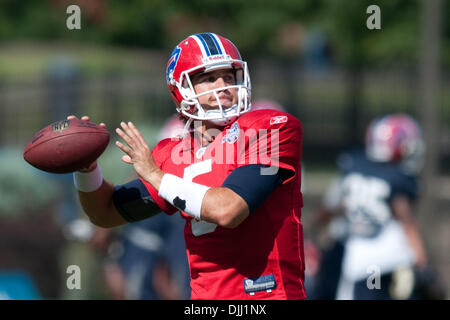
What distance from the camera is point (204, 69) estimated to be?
358 centimetres

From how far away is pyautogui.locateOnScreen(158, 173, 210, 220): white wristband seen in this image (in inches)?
128

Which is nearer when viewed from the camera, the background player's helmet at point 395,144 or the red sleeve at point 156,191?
the red sleeve at point 156,191

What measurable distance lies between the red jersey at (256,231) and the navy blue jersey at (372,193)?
340 centimetres

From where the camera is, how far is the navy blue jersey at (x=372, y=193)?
675cm

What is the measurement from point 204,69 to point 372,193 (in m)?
3.58

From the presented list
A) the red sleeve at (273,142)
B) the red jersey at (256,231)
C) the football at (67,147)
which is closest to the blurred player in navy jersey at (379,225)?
the red jersey at (256,231)

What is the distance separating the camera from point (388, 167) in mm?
6984

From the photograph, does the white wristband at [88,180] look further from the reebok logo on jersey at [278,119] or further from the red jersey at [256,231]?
the reebok logo on jersey at [278,119]

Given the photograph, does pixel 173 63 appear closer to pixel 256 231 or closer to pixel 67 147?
pixel 67 147
